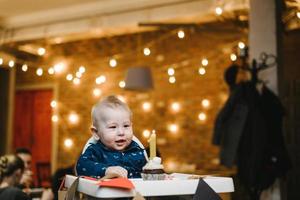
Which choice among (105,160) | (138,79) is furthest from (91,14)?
(105,160)

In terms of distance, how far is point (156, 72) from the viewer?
671 centimetres

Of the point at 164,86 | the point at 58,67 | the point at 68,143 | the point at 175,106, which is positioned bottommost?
the point at 68,143

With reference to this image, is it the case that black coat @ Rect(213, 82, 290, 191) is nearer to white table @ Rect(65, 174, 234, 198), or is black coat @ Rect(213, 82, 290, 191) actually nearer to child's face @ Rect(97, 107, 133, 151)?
child's face @ Rect(97, 107, 133, 151)

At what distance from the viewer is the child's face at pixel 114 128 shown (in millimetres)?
1534

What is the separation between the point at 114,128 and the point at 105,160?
109 mm

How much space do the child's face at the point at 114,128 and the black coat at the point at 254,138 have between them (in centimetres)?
224

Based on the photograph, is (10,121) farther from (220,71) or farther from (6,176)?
(6,176)

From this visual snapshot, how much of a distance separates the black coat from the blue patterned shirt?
2.18 meters

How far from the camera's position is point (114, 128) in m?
1.54

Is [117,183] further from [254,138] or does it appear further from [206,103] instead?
[206,103]

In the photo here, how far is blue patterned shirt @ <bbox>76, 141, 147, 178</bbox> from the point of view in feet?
4.85

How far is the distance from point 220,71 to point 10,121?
3520 mm

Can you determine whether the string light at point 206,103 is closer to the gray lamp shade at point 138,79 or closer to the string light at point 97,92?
the gray lamp shade at point 138,79

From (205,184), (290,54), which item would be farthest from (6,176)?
(290,54)
